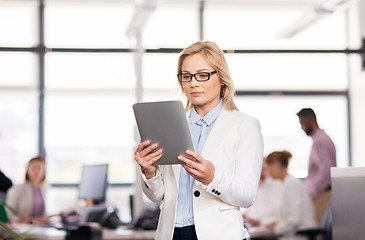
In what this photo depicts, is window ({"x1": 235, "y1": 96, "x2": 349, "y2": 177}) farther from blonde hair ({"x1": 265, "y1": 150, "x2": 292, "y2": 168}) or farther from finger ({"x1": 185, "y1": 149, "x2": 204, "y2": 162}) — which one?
finger ({"x1": 185, "y1": 149, "x2": 204, "y2": 162})

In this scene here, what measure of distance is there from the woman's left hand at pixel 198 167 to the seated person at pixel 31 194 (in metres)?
4.23

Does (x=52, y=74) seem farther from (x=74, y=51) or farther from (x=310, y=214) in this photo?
(x=310, y=214)

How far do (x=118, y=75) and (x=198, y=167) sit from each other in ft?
24.4

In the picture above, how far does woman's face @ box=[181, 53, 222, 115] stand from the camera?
1.91m

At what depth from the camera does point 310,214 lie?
5055mm

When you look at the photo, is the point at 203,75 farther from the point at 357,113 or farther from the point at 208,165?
the point at 357,113

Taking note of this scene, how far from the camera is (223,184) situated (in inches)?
69.4

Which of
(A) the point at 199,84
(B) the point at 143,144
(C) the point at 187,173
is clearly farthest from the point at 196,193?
(A) the point at 199,84

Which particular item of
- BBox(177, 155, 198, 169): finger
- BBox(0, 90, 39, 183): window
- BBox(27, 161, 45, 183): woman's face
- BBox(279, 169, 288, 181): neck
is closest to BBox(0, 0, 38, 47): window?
BBox(0, 90, 39, 183): window

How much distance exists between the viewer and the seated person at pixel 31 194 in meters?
5.89

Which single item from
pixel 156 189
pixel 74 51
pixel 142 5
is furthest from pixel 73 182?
pixel 156 189

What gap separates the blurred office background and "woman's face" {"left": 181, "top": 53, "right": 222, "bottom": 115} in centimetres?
664

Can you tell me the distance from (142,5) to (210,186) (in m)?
5.43

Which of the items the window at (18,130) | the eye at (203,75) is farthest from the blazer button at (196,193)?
the window at (18,130)
